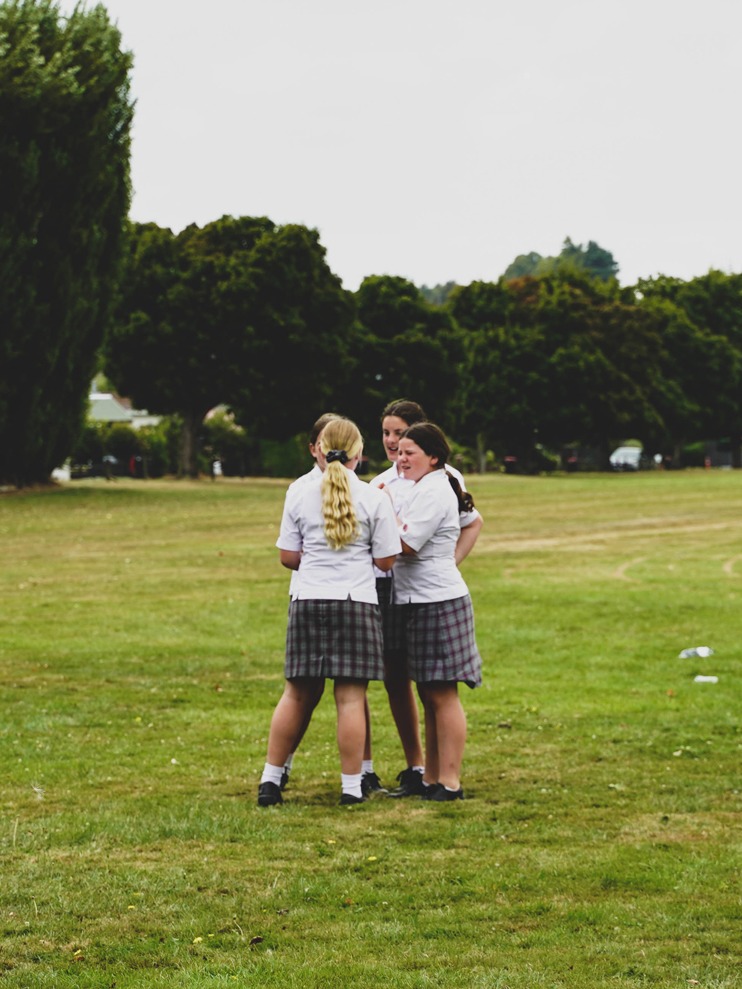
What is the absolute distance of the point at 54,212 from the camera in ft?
129

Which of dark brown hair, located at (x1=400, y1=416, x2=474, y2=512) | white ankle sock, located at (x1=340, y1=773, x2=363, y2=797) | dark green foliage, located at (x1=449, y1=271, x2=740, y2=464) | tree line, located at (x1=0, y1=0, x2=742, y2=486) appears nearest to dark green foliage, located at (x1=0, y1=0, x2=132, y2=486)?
tree line, located at (x1=0, y1=0, x2=742, y2=486)

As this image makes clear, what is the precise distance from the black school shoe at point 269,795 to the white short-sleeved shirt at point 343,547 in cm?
101

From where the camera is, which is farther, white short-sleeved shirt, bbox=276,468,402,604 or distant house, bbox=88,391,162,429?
distant house, bbox=88,391,162,429

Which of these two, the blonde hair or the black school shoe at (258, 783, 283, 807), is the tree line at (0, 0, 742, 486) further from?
the black school shoe at (258, 783, 283, 807)

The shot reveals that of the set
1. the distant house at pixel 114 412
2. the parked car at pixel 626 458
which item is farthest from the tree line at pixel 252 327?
the distant house at pixel 114 412

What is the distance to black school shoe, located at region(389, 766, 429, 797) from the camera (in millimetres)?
7873

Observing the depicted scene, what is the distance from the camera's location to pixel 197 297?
2106 inches

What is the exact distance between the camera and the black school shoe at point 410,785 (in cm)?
787

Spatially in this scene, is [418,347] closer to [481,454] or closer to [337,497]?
[481,454]

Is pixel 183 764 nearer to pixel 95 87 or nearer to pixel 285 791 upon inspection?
pixel 285 791

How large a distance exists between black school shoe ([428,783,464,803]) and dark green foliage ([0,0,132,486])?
32.2 m

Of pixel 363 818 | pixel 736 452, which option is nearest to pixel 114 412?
pixel 736 452

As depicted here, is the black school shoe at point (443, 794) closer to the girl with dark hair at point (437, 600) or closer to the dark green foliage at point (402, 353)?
the girl with dark hair at point (437, 600)

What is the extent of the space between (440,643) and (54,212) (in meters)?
34.0
